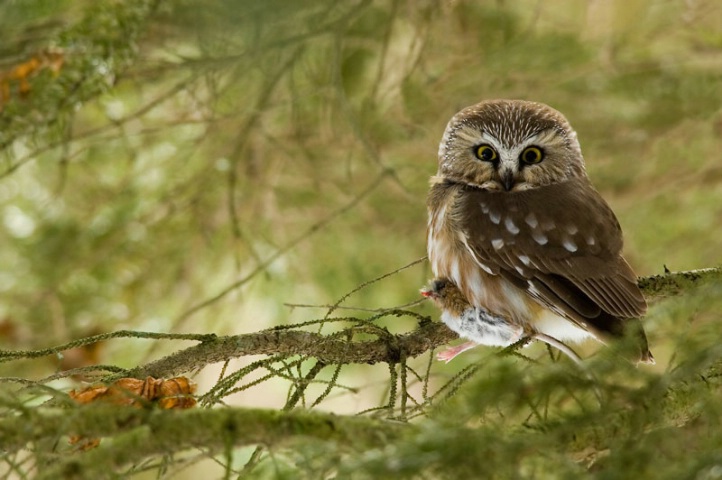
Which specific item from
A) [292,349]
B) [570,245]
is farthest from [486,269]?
[292,349]

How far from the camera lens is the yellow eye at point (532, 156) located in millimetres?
3666

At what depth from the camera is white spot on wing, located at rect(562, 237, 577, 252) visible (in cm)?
325

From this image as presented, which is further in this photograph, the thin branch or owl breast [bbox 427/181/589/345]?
owl breast [bbox 427/181/589/345]

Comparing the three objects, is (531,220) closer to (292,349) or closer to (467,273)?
(467,273)

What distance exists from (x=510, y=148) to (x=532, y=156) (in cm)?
14

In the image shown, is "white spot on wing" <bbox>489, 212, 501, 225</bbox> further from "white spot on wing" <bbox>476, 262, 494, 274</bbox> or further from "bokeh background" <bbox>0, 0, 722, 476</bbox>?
"bokeh background" <bbox>0, 0, 722, 476</bbox>

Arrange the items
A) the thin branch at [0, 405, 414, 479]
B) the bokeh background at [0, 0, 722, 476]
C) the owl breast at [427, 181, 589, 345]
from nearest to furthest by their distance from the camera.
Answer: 1. the thin branch at [0, 405, 414, 479]
2. the owl breast at [427, 181, 589, 345]
3. the bokeh background at [0, 0, 722, 476]

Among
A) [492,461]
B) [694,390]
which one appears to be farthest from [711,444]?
[694,390]

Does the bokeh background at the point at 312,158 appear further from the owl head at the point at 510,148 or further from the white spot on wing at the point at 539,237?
the white spot on wing at the point at 539,237

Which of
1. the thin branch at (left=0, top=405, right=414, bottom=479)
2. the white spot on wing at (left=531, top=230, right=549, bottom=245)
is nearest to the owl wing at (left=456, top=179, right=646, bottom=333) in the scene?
the white spot on wing at (left=531, top=230, right=549, bottom=245)

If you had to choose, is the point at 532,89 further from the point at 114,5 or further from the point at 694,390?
the point at 694,390

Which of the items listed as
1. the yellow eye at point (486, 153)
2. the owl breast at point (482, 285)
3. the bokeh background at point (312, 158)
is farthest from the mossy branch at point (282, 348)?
the bokeh background at point (312, 158)

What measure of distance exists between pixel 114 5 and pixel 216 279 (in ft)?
6.74

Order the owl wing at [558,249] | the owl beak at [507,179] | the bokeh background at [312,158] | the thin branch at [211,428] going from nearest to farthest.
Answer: the thin branch at [211,428]
the owl wing at [558,249]
the owl beak at [507,179]
the bokeh background at [312,158]
